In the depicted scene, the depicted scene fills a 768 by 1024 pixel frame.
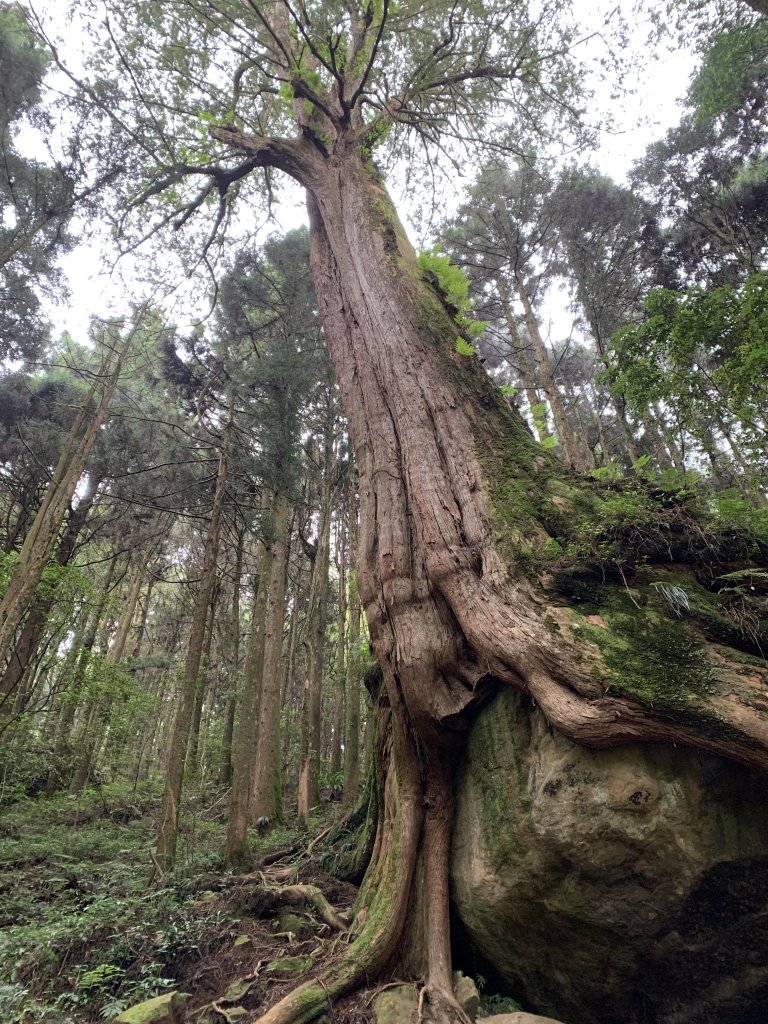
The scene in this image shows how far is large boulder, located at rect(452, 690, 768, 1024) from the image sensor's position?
2.53m

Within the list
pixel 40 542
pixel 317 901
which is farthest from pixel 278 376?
pixel 317 901

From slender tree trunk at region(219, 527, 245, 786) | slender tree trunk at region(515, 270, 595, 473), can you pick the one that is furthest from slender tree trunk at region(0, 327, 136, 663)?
slender tree trunk at region(515, 270, 595, 473)

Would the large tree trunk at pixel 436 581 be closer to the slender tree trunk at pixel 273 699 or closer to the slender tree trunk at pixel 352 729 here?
the slender tree trunk at pixel 352 729

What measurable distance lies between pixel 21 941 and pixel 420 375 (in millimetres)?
5157

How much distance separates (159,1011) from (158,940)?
0.93m

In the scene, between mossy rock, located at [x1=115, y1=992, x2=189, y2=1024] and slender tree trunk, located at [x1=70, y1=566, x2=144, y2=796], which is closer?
mossy rock, located at [x1=115, y1=992, x2=189, y2=1024]

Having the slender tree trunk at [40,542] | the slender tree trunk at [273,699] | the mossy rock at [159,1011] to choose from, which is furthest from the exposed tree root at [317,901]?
the slender tree trunk at [40,542]

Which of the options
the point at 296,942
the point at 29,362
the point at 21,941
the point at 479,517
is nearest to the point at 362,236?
the point at 479,517

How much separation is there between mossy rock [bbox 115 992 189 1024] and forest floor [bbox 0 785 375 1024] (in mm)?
71

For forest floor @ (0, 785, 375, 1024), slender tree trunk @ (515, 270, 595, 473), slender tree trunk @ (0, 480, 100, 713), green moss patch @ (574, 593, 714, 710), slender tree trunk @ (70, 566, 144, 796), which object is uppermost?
slender tree trunk @ (515, 270, 595, 473)

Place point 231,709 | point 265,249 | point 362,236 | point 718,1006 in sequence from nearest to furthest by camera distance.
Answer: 1. point 718,1006
2. point 362,236
3. point 265,249
4. point 231,709

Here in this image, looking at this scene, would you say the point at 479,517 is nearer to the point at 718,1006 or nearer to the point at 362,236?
the point at 718,1006

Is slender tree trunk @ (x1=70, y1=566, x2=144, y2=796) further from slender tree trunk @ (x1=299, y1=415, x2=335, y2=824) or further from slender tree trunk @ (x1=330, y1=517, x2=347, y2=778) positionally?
slender tree trunk @ (x1=330, y1=517, x2=347, y2=778)

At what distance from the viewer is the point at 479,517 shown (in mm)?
3701
